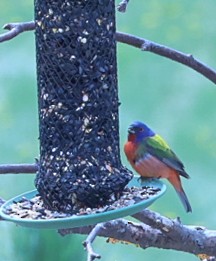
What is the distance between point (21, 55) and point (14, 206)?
1.18 m

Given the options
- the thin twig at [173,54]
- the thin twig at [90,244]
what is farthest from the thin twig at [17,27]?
the thin twig at [90,244]

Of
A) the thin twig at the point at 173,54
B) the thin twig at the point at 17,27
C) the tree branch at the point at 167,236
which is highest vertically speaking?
the thin twig at the point at 17,27

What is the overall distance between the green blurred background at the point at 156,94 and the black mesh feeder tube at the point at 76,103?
0.98m

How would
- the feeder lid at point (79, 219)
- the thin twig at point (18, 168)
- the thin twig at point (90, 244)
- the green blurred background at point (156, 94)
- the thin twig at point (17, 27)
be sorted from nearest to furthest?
the feeder lid at point (79, 219), the thin twig at point (90, 244), the thin twig at point (17, 27), the thin twig at point (18, 168), the green blurred background at point (156, 94)

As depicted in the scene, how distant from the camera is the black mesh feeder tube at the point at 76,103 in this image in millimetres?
1480

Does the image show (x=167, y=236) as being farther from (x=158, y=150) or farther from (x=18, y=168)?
(x=18, y=168)

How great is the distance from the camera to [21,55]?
2.59 m

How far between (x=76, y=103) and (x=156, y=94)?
1067 mm

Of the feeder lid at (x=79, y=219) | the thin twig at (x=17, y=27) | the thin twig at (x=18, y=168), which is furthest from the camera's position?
the thin twig at (x=18, y=168)

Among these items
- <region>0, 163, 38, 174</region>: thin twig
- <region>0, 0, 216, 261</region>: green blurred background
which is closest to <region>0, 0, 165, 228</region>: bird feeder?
<region>0, 163, 38, 174</region>: thin twig

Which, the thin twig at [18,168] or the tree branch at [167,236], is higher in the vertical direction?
the thin twig at [18,168]

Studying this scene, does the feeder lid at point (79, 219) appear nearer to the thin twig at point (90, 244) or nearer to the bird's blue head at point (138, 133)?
the thin twig at point (90, 244)

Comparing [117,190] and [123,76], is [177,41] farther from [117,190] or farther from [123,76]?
[117,190]

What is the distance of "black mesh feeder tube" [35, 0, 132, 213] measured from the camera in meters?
1.48
